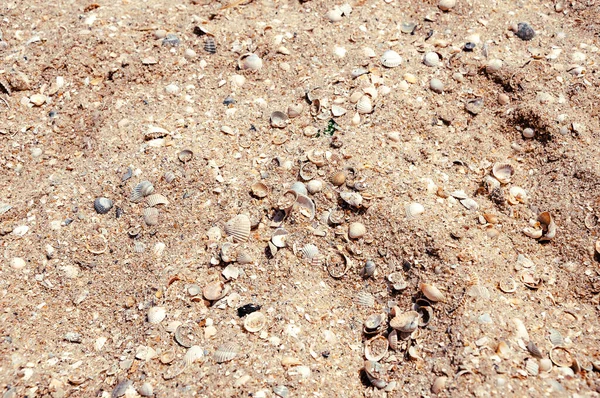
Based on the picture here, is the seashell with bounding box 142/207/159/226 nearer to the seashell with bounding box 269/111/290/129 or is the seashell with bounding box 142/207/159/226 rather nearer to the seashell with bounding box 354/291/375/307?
the seashell with bounding box 269/111/290/129

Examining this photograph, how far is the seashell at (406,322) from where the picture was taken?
2.19 meters

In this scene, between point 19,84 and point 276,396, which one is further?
point 19,84

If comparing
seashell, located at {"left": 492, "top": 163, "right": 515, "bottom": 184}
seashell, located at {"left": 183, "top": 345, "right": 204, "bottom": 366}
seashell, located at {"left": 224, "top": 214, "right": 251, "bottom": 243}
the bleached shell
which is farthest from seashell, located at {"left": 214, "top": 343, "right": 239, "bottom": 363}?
the bleached shell

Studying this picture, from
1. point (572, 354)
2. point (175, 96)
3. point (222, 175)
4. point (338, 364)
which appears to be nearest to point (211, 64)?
point (175, 96)

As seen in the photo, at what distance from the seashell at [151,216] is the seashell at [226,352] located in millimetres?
695

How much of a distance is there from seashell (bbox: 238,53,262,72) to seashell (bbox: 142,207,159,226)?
0.96 m

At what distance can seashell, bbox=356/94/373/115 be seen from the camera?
279 centimetres

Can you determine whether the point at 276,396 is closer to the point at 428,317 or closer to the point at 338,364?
the point at 338,364

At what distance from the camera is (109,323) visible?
235cm

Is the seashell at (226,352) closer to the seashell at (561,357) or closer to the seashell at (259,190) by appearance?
the seashell at (259,190)

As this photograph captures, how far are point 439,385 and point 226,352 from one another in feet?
2.66

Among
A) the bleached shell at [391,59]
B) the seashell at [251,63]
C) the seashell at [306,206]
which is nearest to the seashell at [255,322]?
the seashell at [306,206]

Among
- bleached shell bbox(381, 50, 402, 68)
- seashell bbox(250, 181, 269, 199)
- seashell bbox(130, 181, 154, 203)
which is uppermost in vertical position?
bleached shell bbox(381, 50, 402, 68)

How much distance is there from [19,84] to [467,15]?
254 centimetres
